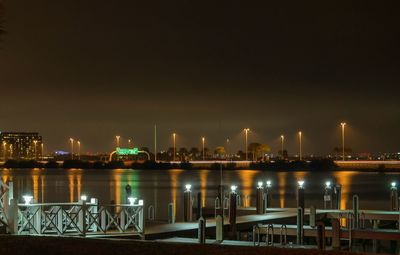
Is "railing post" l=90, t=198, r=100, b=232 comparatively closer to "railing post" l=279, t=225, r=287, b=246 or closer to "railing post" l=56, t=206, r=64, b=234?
"railing post" l=56, t=206, r=64, b=234

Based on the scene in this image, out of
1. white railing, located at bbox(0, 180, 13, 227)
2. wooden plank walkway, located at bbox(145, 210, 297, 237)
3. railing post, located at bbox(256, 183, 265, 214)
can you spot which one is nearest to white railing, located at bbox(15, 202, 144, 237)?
white railing, located at bbox(0, 180, 13, 227)

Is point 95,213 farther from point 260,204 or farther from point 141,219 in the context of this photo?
point 260,204

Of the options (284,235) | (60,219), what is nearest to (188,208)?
(284,235)

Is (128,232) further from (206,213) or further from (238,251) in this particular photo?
(206,213)

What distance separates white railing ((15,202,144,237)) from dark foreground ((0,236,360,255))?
613 centimetres

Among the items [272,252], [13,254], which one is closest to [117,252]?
[13,254]

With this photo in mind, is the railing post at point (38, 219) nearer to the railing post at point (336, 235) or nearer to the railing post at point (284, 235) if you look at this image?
the railing post at point (284, 235)

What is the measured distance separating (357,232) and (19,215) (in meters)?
13.7

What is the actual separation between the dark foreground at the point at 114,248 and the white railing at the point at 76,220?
6132mm

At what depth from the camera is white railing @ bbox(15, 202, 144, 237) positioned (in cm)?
3026

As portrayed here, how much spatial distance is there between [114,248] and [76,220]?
32.2 feet

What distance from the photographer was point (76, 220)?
32.0 meters

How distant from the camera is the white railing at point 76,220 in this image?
30.3 meters

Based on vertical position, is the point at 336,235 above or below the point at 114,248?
below
